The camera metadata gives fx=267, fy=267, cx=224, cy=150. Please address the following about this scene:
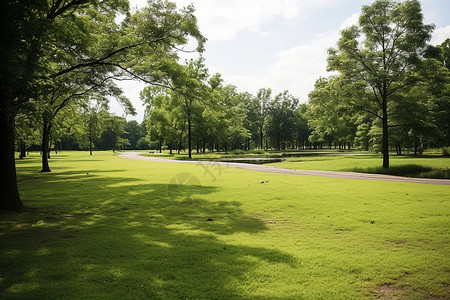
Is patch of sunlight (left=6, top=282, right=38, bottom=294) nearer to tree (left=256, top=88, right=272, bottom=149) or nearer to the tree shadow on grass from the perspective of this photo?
the tree shadow on grass

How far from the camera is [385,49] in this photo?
78.0 feet

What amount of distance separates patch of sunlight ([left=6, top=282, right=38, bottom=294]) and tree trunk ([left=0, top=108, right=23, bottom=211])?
22.4ft

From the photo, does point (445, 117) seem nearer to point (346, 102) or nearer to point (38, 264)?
point (346, 102)

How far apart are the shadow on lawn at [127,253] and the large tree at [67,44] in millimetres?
3951

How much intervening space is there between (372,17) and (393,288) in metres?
25.8

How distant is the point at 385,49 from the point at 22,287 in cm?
2849

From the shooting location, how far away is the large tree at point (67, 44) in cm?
738

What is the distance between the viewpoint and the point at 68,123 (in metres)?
30.9

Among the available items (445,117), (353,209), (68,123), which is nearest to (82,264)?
(353,209)

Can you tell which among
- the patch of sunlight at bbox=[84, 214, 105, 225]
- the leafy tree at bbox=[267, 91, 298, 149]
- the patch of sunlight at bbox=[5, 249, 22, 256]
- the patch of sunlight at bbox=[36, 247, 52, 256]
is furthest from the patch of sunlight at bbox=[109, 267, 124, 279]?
the leafy tree at bbox=[267, 91, 298, 149]

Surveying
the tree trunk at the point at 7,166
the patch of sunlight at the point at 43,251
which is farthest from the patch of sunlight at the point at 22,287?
the tree trunk at the point at 7,166

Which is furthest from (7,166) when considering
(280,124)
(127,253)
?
(280,124)

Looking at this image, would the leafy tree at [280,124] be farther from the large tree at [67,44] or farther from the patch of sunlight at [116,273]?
the patch of sunlight at [116,273]

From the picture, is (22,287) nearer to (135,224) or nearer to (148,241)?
(148,241)
